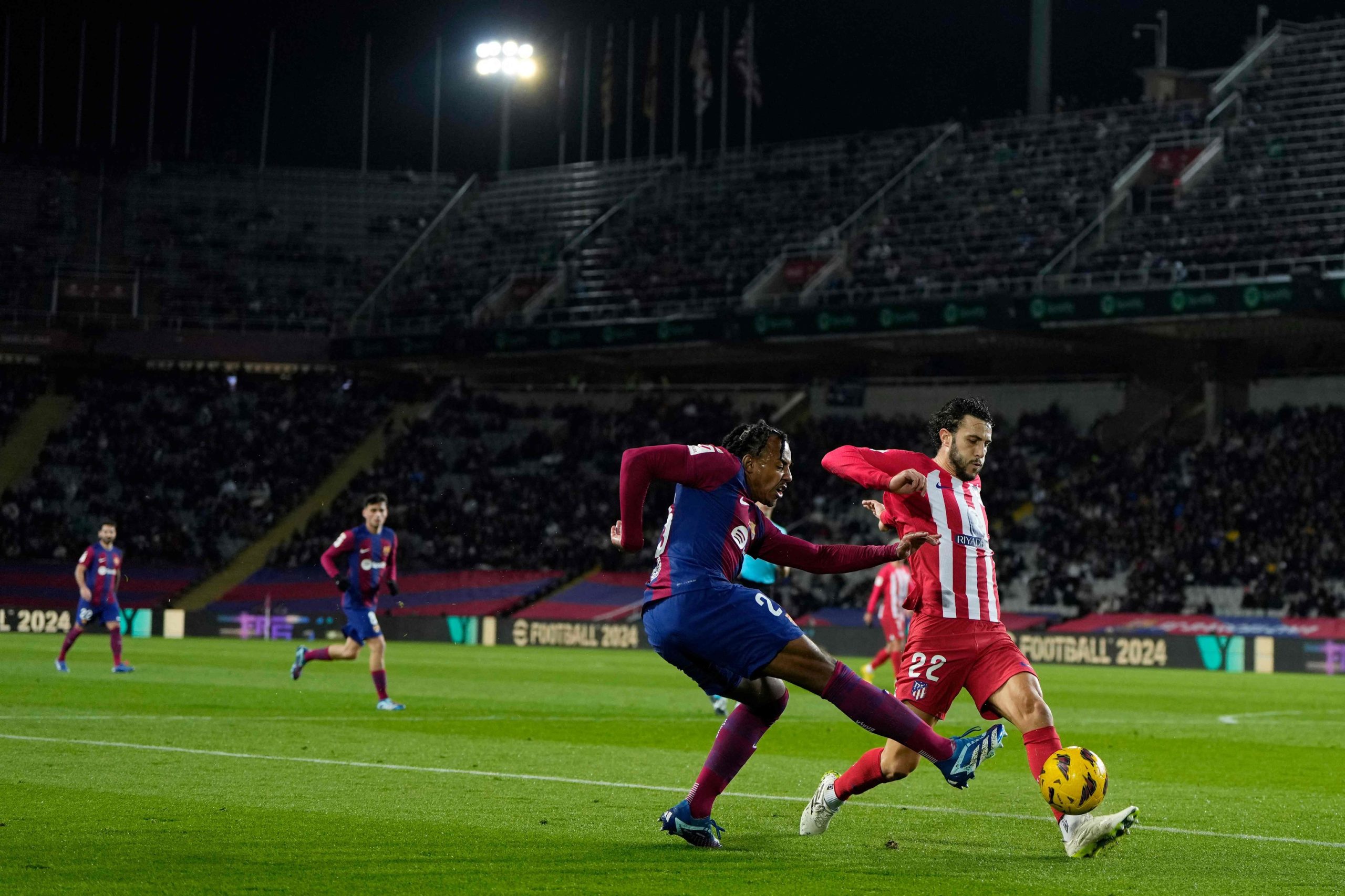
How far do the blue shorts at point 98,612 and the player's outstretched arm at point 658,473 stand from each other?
1886cm

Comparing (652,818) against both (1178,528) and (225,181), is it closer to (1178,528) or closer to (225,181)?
(1178,528)

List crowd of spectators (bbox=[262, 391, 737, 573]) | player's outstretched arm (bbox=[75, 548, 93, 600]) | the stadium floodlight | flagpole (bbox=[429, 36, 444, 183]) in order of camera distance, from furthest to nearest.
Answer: flagpole (bbox=[429, 36, 444, 183]) < the stadium floodlight < crowd of spectators (bbox=[262, 391, 737, 573]) < player's outstretched arm (bbox=[75, 548, 93, 600])

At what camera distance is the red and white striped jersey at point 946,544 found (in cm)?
891

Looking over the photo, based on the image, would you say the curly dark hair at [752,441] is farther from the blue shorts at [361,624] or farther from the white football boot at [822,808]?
the blue shorts at [361,624]

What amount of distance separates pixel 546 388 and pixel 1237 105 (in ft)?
77.4

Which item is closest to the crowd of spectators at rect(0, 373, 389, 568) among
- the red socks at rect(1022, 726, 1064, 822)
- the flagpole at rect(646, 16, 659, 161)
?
the flagpole at rect(646, 16, 659, 161)

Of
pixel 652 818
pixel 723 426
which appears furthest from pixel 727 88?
pixel 652 818

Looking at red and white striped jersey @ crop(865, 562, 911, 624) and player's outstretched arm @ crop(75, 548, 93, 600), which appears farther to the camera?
red and white striped jersey @ crop(865, 562, 911, 624)

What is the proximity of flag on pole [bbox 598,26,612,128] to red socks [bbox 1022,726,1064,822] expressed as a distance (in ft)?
184

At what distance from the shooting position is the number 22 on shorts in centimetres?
888

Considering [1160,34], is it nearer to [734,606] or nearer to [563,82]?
[563,82]

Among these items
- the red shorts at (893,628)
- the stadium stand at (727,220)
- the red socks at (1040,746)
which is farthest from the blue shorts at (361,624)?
the stadium stand at (727,220)

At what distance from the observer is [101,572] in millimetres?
25688

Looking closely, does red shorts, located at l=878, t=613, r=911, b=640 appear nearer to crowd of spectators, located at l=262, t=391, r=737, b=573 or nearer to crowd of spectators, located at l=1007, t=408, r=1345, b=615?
crowd of spectators, located at l=1007, t=408, r=1345, b=615
